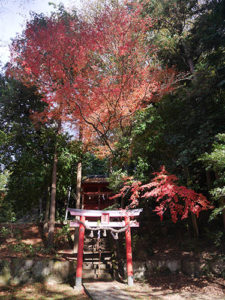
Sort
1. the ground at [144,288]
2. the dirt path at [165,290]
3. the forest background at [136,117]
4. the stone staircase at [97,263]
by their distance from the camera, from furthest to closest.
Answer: the stone staircase at [97,263]
the forest background at [136,117]
the ground at [144,288]
the dirt path at [165,290]

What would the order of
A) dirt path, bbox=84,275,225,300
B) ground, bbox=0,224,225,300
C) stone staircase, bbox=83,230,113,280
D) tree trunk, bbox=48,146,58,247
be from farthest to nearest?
tree trunk, bbox=48,146,58,247 → stone staircase, bbox=83,230,113,280 → ground, bbox=0,224,225,300 → dirt path, bbox=84,275,225,300

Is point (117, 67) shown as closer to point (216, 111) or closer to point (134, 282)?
point (216, 111)

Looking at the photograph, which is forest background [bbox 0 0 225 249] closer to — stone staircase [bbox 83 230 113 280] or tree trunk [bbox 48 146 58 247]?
tree trunk [bbox 48 146 58 247]

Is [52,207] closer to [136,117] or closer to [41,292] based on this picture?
[41,292]

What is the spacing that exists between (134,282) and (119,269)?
986mm

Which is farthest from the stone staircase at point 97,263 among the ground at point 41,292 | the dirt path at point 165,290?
the ground at point 41,292

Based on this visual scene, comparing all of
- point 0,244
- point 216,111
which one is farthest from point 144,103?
point 0,244

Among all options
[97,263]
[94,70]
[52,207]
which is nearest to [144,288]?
[97,263]

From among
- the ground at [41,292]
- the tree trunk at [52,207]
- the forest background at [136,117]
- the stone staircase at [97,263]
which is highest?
the forest background at [136,117]

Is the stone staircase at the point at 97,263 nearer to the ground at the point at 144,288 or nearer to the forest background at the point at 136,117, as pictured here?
the ground at the point at 144,288

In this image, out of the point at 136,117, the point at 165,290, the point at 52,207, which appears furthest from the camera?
the point at 52,207

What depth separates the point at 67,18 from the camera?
491 inches

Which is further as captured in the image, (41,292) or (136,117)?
(136,117)

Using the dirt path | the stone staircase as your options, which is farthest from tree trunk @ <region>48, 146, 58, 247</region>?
the dirt path
